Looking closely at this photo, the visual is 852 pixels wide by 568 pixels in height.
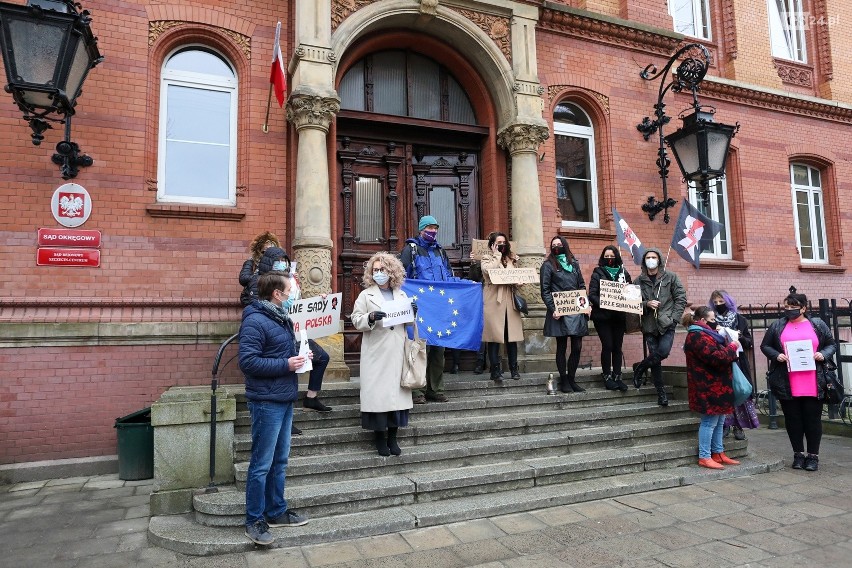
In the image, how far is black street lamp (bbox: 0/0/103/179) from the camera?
216 inches

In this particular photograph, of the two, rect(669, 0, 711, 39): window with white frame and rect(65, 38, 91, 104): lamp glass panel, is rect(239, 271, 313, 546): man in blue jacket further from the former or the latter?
rect(669, 0, 711, 39): window with white frame

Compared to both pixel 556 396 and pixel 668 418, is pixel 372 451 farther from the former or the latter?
pixel 668 418

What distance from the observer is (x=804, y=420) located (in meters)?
6.23

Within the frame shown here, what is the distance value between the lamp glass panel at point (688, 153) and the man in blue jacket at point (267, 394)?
761 cm

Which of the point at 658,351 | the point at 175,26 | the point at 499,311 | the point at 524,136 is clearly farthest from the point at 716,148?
the point at 175,26

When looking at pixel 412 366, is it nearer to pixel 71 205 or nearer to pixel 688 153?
pixel 71 205

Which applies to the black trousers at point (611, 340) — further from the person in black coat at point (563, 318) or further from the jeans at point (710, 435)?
the jeans at point (710, 435)

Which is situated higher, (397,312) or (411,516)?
(397,312)

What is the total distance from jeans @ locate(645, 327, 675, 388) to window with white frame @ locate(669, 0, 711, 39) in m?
8.60

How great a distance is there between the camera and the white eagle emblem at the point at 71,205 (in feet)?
22.2

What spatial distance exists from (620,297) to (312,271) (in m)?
3.90

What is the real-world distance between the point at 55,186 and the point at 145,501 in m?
3.99

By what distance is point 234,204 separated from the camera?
25.3 feet

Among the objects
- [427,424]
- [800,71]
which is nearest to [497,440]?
[427,424]
